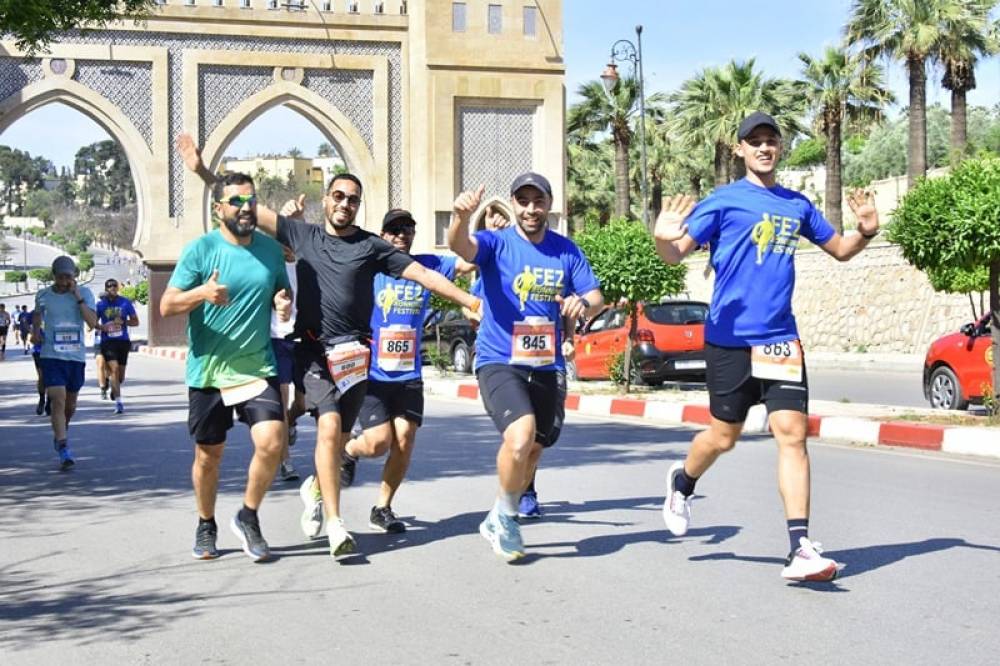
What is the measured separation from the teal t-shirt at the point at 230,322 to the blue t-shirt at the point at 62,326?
17.2ft

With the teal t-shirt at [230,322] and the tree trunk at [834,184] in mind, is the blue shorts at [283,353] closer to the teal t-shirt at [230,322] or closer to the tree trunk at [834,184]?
the teal t-shirt at [230,322]

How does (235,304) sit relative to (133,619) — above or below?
above

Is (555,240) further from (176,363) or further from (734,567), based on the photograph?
(176,363)

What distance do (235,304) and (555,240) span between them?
1618 millimetres

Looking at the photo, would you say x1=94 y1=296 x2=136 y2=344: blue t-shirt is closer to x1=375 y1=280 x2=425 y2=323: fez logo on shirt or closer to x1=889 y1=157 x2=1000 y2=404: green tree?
x1=889 y1=157 x2=1000 y2=404: green tree

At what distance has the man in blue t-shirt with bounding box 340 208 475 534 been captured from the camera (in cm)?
797

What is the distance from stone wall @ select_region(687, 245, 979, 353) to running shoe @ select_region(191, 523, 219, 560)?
26.7 metres

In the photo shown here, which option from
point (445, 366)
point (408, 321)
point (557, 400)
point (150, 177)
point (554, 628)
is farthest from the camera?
point (150, 177)

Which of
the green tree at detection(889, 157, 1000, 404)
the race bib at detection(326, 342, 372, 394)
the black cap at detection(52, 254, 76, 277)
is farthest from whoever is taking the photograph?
the green tree at detection(889, 157, 1000, 404)

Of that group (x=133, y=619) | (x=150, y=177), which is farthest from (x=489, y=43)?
(x=133, y=619)

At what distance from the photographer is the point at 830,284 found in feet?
123

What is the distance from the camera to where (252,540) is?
7.02m

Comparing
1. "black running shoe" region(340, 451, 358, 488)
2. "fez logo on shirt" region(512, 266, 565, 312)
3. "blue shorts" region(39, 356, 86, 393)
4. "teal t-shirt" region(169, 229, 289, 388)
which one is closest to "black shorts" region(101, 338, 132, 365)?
"blue shorts" region(39, 356, 86, 393)

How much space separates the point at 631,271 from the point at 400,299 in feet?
40.6
